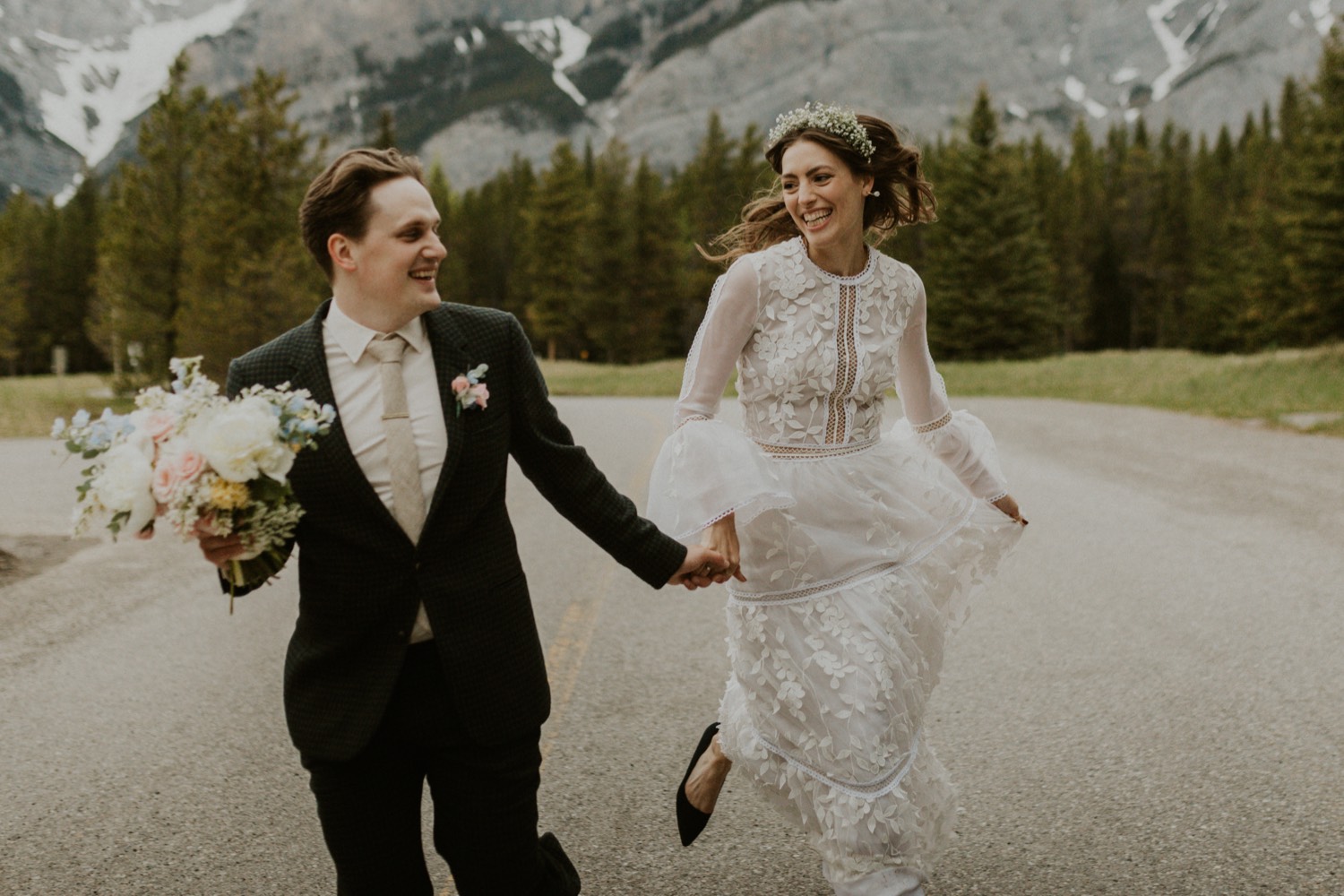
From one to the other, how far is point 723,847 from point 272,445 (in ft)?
7.37

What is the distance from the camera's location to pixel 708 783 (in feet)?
12.2

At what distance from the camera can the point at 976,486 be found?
3955 mm

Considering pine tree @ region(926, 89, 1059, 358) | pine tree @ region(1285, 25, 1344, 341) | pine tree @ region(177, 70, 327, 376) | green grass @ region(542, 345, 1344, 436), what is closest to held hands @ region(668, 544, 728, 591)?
green grass @ region(542, 345, 1344, 436)

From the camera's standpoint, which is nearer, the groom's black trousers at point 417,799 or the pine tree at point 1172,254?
the groom's black trousers at point 417,799

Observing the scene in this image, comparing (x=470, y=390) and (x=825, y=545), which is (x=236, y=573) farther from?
(x=825, y=545)

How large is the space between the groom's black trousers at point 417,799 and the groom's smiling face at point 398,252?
867mm

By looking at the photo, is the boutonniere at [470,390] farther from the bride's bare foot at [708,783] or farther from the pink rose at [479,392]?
the bride's bare foot at [708,783]

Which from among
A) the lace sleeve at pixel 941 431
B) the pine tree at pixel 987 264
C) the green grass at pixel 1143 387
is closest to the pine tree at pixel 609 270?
the pine tree at pixel 987 264

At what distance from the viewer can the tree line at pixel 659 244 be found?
95.0 feet

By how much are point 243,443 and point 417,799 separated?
1084mm

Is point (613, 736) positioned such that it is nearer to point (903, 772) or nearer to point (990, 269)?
point (903, 772)

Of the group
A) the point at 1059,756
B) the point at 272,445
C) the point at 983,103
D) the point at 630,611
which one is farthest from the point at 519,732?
the point at 983,103

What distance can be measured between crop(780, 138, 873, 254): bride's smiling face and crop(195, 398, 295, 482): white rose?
186 centimetres

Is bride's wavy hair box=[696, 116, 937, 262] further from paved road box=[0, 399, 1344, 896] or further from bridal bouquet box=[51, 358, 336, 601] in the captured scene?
paved road box=[0, 399, 1344, 896]
